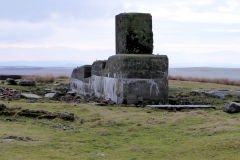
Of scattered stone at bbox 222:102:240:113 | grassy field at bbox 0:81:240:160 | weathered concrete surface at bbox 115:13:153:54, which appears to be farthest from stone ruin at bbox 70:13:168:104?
scattered stone at bbox 222:102:240:113

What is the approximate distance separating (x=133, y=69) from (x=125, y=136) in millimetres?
4854

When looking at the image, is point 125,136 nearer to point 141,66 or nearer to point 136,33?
point 141,66

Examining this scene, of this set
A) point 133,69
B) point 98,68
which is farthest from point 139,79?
point 98,68

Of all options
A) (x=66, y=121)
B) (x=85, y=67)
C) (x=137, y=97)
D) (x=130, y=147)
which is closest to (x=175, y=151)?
(x=130, y=147)

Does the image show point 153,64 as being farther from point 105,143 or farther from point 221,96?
point 105,143

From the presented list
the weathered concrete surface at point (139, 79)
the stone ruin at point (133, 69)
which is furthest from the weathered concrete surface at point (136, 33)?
the weathered concrete surface at point (139, 79)

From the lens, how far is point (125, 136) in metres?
7.13

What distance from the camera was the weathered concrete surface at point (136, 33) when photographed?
43.3ft

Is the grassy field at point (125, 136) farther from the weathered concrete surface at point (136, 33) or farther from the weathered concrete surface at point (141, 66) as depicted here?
the weathered concrete surface at point (136, 33)

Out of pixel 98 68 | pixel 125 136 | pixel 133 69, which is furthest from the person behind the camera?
pixel 98 68

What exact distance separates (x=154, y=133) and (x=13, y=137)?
8.26 ft

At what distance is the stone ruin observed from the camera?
1179 cm

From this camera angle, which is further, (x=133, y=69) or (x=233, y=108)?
(x=133, y=69)

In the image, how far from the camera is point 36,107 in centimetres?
1016
